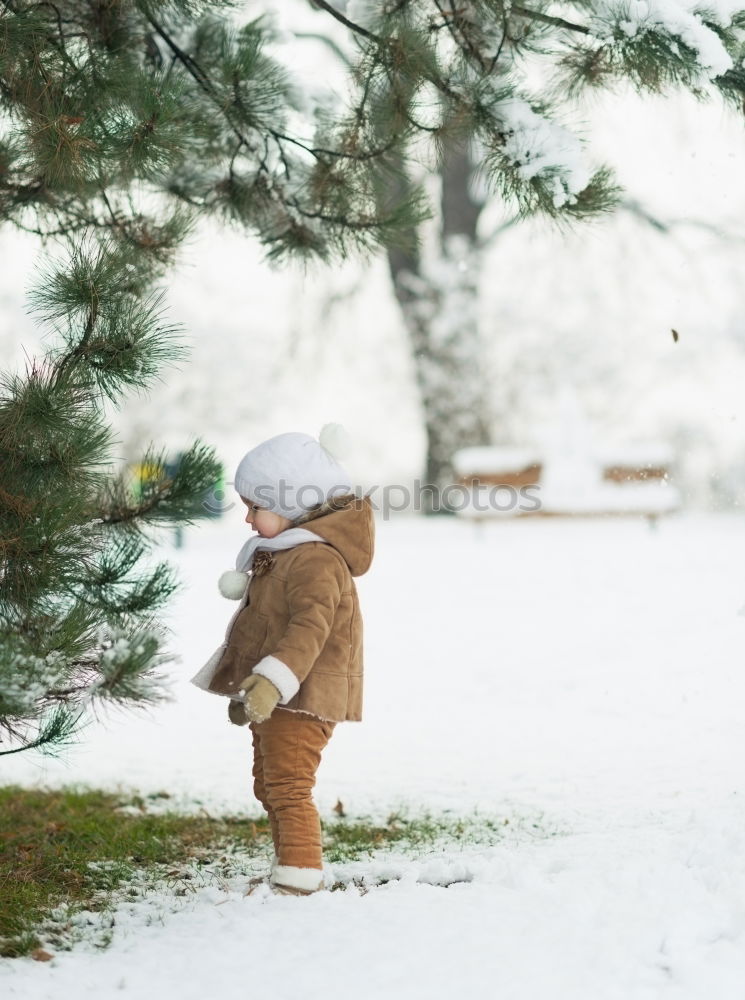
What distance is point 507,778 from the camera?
4344 mm

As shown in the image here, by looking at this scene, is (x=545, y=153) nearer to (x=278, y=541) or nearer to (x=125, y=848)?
(x=278, y=541)

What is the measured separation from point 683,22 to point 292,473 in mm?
1524

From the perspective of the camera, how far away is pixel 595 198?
3127 mm

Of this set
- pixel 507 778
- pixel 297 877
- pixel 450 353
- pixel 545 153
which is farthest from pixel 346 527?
pixel 450 353

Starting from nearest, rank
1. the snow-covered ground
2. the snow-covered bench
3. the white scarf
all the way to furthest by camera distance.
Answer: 1. the snow-covered ground
2. the white scarf
3. the snow-covered bench

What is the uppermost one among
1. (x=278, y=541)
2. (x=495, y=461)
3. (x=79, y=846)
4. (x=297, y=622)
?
(x=495, y=461)

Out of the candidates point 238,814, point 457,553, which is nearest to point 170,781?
point 238,814

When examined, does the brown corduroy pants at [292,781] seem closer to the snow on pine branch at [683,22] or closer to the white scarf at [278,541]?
the white scarf at [278,541]

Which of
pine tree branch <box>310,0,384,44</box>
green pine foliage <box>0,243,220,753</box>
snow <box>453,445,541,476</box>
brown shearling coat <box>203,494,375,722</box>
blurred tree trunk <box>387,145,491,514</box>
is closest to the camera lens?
green pine foliage <box>0,243,220,753</box>

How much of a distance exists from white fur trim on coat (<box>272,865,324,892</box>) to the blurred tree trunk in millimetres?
9740

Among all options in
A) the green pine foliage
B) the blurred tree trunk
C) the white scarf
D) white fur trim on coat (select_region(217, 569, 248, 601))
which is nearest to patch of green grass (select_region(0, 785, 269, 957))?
the green pine foliage

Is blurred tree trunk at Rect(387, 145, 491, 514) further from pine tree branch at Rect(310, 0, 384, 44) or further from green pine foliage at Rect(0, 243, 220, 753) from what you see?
green pine foliage at Rect(0, 243, 220, 753)

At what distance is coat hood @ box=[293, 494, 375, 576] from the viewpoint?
2.82 meters

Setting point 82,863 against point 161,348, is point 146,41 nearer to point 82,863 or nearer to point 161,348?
point 161,348
